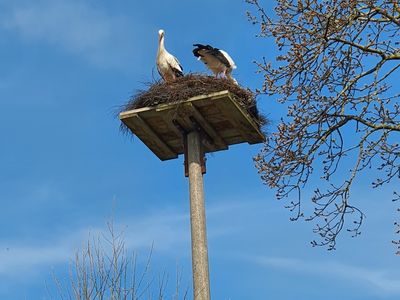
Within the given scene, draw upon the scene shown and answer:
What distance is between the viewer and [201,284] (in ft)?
22.2

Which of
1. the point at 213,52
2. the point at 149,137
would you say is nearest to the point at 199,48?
the point at 213,52

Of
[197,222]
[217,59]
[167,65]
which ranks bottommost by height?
[197,222]

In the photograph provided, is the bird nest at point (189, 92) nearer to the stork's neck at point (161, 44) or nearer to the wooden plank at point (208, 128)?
the wooden plank at point (208, 128)

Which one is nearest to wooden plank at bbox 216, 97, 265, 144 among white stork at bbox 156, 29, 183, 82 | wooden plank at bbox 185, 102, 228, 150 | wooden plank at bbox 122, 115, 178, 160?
wooden plank at bbox 185, 102, 228, 150

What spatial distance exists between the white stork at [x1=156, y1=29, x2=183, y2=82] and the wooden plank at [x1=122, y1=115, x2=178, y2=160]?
3.58 feet

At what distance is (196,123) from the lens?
25.2ft

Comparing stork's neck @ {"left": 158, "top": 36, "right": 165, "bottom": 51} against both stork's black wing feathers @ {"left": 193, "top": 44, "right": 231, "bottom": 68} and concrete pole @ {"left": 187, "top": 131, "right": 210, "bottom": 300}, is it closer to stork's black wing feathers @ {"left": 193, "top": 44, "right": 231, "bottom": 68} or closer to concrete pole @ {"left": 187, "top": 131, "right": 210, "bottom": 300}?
stork's black wing feathers @ {"left": 193, "top": 44, "right": 231, "bottom": 68}

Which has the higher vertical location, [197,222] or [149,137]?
[149,137]

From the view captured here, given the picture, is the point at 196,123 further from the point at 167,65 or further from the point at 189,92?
the point at 167,65

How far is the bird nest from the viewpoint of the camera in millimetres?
7582

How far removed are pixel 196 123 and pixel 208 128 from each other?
0.18 meters

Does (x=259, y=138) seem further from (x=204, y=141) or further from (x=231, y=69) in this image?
(x=231, y=69)

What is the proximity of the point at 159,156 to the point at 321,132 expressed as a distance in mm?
2221

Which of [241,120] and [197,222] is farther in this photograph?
[241,120]
